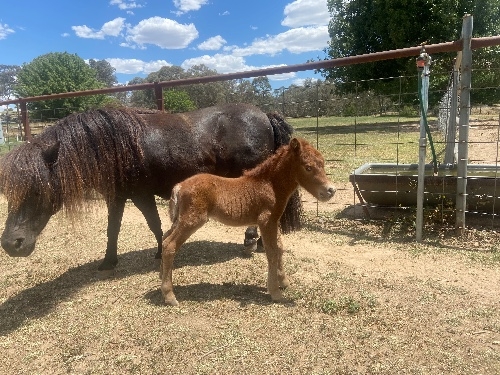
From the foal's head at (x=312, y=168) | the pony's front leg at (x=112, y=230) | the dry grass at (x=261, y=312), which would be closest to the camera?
the dry grass at (x=261, y=312)

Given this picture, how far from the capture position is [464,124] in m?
4.85

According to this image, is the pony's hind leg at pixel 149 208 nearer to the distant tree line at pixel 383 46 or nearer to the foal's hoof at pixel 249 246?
the foal's hoof at pixel 249 246

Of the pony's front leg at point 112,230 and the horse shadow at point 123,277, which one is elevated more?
the pony's front leg at point 112,230

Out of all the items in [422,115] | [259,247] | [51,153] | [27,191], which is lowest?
[259,247]

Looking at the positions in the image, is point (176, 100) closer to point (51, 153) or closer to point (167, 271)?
point (51, 153)

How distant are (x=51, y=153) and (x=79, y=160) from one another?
24 cm

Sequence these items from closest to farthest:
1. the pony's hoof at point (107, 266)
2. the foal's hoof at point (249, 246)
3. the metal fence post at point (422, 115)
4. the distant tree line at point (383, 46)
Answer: the pony's hoof at point (107, 266) → the metal fence post at point (422, 115) → the foal's hoof at point (249, 246) → the distant tree line at point (383, 46)

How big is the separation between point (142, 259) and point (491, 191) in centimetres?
456

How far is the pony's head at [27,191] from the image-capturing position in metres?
3.18

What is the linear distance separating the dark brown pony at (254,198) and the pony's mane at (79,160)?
2.49 feet

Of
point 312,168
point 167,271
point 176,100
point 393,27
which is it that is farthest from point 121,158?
point 393,27

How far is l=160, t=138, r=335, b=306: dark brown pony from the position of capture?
3.39 metres

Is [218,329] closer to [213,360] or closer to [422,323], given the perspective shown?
[213,360]

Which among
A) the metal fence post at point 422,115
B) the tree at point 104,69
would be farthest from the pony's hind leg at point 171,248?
the tree at point 104,69
